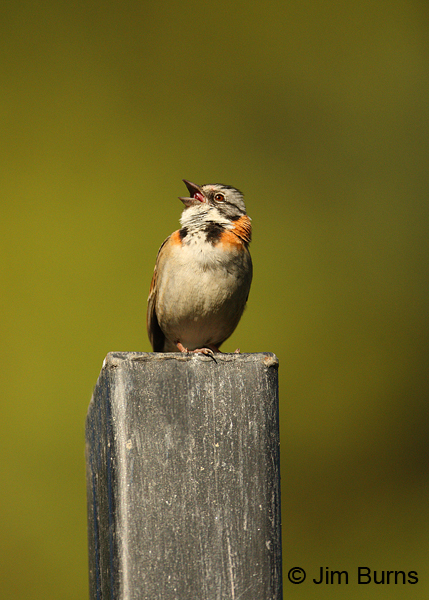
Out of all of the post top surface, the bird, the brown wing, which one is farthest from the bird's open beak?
the post top surface

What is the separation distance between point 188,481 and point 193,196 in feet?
8.35

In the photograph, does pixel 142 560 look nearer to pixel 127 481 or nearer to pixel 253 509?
pixel 127 481

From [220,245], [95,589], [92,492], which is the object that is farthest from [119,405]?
[220,245]

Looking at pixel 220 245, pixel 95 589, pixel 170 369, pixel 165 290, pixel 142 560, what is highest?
pixel 220 245

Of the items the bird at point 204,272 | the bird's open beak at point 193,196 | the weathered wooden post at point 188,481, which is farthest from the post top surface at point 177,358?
the bird's open beak at point 193,196

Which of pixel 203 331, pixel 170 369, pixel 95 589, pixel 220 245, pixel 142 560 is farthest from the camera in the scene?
pixel 203 331

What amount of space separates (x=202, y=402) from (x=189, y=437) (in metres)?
0.09

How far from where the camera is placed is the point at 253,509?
157 cm

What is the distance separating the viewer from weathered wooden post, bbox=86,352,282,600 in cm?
150

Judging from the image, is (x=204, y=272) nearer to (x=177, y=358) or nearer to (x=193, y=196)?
(x=193, y=196)

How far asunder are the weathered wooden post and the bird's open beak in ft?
7.27

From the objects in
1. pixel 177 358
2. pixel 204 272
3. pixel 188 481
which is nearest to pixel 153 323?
pixel 204 272

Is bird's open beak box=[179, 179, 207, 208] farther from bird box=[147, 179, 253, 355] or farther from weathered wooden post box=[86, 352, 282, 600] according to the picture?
weathered wooden post box=[86, 352, 282, 600]

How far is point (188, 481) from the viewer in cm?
154
